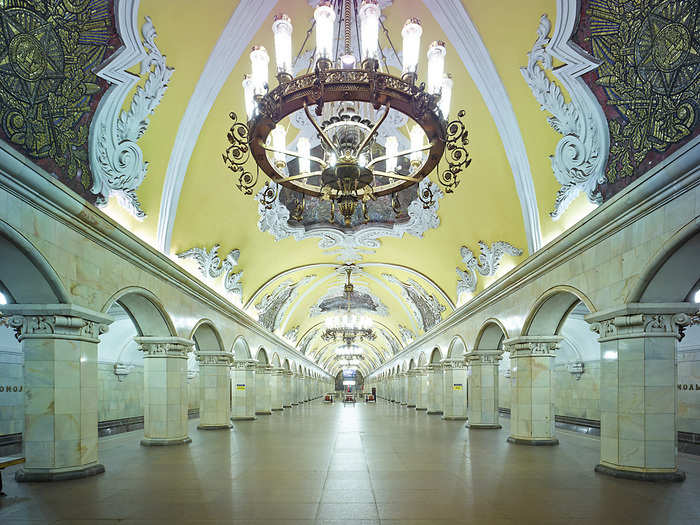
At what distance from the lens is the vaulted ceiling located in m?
7.69

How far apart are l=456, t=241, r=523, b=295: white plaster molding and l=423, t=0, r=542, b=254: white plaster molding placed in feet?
4.38

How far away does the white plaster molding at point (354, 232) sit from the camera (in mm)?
13359

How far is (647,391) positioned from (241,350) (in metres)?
13.7

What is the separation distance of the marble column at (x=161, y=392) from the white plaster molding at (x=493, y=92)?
7.60 meters

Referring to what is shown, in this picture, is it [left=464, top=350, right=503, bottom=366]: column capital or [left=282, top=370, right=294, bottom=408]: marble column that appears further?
[left=282, top=370, right=294, bottom=408]: marble column

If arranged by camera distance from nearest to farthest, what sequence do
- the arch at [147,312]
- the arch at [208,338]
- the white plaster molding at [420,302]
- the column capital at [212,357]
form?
1. the arch at [147,312]
2. the arch at [208,338]
3. the column capital at [212,357]
4. the white plaster molding at [420,302]

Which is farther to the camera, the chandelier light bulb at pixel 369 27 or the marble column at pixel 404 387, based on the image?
the marble column at pixel 404 387

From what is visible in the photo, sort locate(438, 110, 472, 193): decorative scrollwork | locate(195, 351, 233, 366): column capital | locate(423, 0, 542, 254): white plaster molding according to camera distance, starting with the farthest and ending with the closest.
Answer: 1. locate(195, 351, 233, 366): column capital
2. locate(423, 0, 542, 254): white plaster molding
3. locate(438, 110, 472, 193): decorative scrollwork

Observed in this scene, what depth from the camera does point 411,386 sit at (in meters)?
28.7

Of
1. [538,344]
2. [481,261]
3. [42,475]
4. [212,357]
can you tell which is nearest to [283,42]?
[42,475]

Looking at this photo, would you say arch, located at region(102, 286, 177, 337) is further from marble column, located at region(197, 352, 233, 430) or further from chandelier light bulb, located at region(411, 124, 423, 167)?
chandelier light bulb, located at region(411, 124, 423, 167)

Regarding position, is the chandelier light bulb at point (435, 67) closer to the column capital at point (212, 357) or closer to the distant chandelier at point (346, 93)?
the distant chandelier at point (346, 93)

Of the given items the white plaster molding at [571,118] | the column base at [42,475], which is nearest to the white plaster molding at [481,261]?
the white plaster molding at [571,118]

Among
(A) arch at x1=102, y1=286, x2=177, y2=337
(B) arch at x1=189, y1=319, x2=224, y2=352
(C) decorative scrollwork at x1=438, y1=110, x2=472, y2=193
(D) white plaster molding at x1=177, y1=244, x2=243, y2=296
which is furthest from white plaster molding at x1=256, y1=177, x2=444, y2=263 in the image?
(C) decorative scrollwork at x1=438, y1=110, x2=472, y2=193
